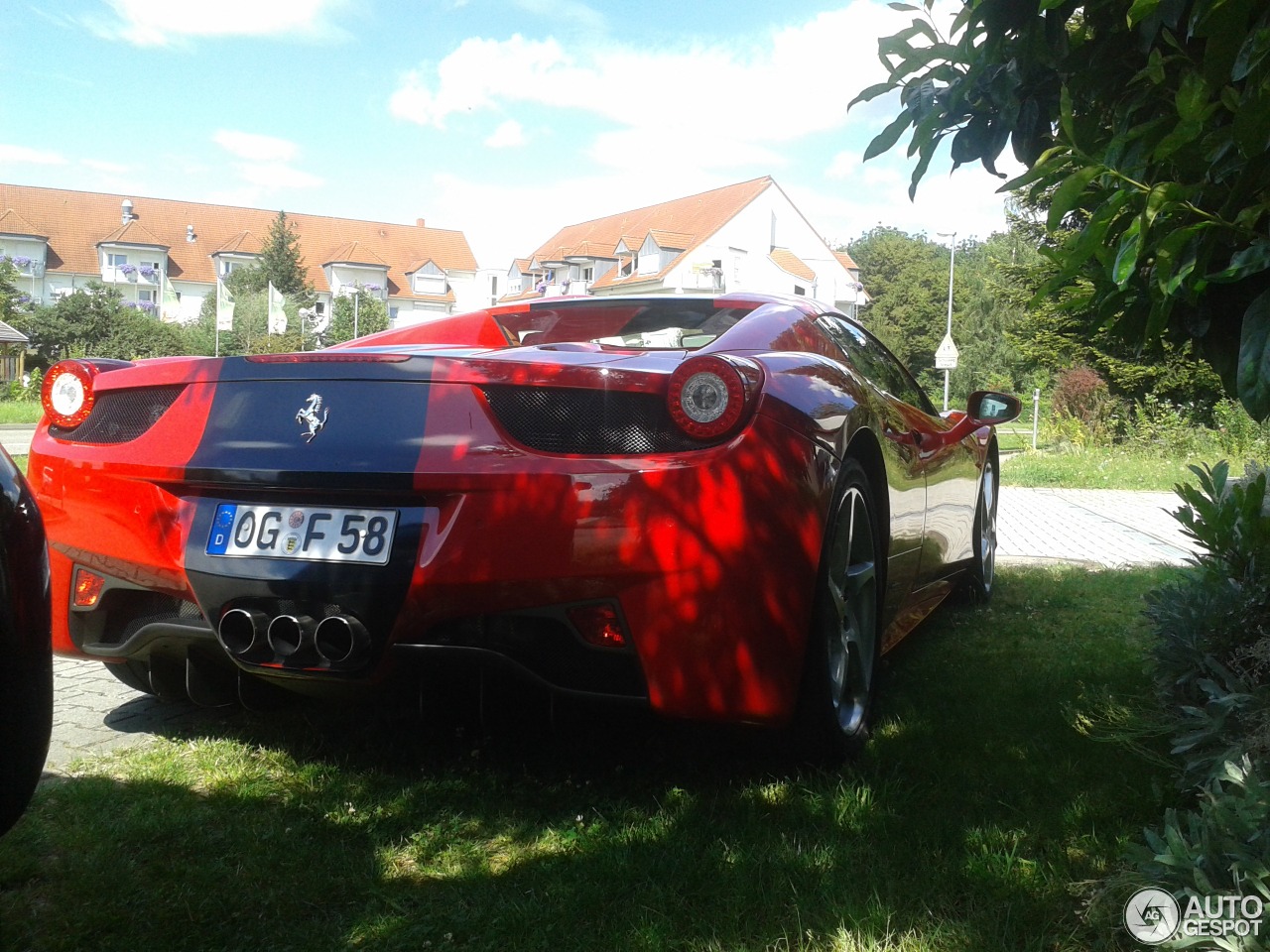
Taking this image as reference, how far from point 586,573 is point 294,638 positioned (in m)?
0.72

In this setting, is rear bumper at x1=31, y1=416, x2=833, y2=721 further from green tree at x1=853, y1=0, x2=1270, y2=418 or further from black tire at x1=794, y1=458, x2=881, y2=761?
green tree at x1=853, y1=0, x2=1270, y2=418

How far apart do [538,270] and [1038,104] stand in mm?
75057

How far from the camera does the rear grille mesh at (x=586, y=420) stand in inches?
103

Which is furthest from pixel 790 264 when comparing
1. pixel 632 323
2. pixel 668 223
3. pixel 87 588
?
pixel 87 588

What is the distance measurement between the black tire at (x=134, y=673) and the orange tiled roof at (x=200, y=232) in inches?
3287

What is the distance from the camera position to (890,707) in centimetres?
373

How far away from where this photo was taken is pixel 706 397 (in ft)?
8.56

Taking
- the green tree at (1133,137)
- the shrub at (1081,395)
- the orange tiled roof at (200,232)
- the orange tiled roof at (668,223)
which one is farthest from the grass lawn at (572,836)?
the orange tiled roof at (200,232)

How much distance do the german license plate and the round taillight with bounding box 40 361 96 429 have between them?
69cm

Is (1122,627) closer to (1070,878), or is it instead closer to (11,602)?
(1070,878)

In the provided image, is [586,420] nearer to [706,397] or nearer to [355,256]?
[706,397]

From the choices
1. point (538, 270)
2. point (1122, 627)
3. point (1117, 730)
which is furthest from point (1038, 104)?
point (538, 270)

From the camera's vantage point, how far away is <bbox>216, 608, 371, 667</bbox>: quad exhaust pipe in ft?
8.65

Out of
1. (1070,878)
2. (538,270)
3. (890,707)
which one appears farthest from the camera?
(538,270)
